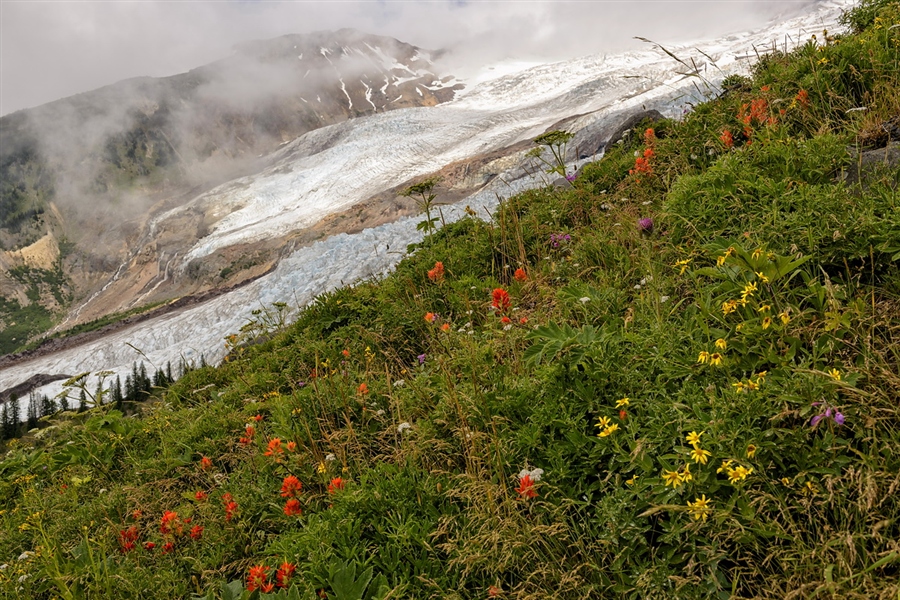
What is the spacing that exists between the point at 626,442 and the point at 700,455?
33cm

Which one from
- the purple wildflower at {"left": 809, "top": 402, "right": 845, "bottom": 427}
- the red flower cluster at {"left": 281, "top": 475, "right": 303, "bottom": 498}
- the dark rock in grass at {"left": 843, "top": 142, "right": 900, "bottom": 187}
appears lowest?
the red flower cluster at {"left": 281, "top": 475, "right": 303, "bottom": 498}

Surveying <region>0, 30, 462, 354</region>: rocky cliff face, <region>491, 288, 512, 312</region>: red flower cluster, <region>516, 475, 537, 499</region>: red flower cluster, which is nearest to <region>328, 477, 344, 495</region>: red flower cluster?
<region>516, 475, 537, 499</region>: red flower cluster

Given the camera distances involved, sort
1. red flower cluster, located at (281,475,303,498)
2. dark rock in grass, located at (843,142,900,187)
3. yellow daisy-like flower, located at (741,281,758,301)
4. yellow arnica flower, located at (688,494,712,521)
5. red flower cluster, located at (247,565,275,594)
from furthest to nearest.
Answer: dark rock in grass, located at (843,142,900,187)
red flower cluster, located at (281,475,303,498)
yellow daisy-like flower, located at (741,281,758,301)
red flower cluster, located at (247,565,275,594)
yellow arnica flower, located at (688,494,712,521)

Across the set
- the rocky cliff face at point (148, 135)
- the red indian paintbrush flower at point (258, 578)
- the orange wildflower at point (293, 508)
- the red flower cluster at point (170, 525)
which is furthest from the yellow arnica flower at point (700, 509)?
the rocky cliff face at point (148, 135)

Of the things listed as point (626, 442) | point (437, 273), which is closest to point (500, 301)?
point (626, 442)

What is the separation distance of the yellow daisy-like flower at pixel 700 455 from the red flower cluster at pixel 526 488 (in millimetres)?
549

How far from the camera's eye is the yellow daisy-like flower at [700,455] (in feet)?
5.01

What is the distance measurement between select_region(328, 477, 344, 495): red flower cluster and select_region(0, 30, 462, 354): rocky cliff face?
376 feet

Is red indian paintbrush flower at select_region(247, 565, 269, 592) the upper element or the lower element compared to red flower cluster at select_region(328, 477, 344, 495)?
lower

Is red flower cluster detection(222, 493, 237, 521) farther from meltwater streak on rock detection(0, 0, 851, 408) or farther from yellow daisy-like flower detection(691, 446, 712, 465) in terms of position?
meltwater streak on rock detection(0, 0, 851, 408)

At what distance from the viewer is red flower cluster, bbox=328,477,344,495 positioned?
220 centimetres

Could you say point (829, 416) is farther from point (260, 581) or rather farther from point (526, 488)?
point (260, 581)

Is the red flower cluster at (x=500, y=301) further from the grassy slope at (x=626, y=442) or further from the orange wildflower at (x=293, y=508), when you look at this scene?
the orange wildflower at (x=293, y=508)

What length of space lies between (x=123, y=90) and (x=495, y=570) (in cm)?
16831
